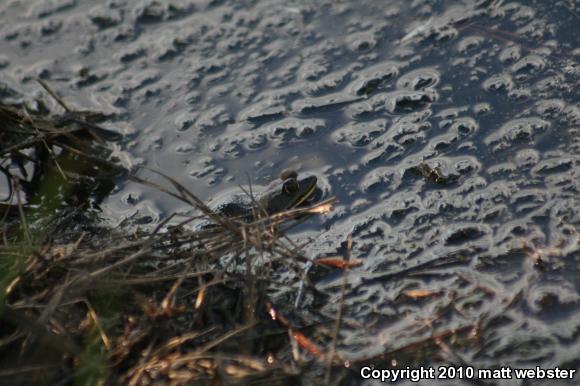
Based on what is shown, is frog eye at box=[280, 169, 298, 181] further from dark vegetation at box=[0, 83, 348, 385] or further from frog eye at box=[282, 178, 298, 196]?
dark vegetation at box=[0, 83, 348, 385]

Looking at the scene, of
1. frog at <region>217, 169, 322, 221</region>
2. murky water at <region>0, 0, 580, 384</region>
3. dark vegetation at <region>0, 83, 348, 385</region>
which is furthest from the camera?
frog at <region>217, 169, 322, 221</region>

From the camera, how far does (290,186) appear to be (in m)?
2.13

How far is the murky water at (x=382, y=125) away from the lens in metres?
1.82

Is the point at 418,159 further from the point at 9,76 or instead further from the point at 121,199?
the point at 9,76

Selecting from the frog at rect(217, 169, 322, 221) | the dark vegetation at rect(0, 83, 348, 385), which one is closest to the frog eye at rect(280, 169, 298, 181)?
the frog at rect(217, 169, 322, 221)

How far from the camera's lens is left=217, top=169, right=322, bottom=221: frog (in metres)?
2.10

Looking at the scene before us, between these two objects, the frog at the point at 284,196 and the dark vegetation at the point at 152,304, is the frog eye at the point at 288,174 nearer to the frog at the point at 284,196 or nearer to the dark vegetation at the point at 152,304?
the frog at the point at 284,196

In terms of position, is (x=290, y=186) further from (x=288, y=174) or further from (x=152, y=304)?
(x=152, y=304)

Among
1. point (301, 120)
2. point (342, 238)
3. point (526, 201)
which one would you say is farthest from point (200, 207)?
point (526, 201)

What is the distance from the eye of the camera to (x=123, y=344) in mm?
1719

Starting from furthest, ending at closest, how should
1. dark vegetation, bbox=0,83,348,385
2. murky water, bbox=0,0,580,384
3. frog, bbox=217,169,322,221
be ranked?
1. frog, bbox=217,169,322,221
2. murky water, bbox=0,0,580,384
3. dark vegetation, bbox=0,83,348,385

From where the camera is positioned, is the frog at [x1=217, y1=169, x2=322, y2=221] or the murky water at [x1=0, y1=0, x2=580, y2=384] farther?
the frog at [x1=217, y1=169, x2=322, y2=221]

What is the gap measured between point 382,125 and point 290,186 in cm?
34

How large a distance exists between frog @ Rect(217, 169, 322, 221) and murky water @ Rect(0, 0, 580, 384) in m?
0.05
